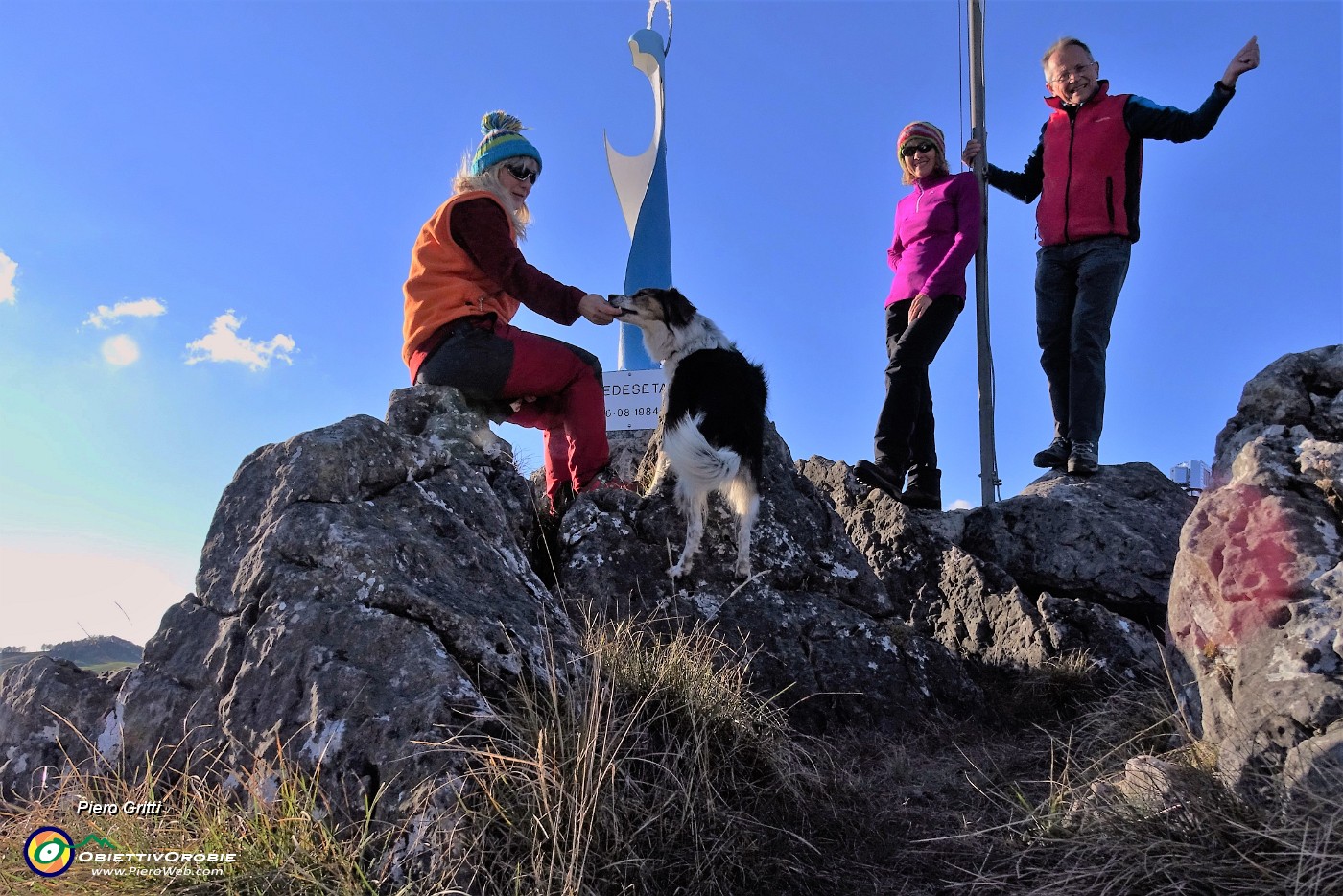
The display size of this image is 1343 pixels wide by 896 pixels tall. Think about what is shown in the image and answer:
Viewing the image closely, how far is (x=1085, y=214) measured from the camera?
4.98 m

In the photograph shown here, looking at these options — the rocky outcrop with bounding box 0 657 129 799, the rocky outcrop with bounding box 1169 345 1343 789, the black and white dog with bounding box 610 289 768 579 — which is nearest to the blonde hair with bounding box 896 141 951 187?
the black and white dog with bounding box 610 289 768 579

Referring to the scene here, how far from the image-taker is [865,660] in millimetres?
3549

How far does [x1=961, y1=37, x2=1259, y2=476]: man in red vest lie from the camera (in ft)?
16.1

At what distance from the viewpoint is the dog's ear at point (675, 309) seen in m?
4.56

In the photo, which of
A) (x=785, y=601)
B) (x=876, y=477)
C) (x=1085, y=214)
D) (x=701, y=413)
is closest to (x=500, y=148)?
(x=701, y=413)

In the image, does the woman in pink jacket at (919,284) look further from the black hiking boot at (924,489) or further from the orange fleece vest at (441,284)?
the orange fleece vest at (441,284)

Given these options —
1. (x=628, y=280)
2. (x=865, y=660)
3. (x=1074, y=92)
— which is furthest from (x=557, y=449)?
(x=628, y=280)

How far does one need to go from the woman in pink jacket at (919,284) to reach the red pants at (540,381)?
5.86 feet

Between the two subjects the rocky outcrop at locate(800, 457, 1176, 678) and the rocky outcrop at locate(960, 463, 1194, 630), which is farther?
the rocky outcrop at locate(960, 463, 1194, 630)

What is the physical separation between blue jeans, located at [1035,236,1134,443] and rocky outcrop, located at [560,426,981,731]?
1882 mm

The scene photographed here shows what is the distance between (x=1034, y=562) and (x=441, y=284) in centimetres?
335

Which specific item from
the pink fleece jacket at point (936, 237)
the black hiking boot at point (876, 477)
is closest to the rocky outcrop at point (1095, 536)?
the black hiking boot at point (876, 477)

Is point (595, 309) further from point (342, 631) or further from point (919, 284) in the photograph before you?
point (919, 284)

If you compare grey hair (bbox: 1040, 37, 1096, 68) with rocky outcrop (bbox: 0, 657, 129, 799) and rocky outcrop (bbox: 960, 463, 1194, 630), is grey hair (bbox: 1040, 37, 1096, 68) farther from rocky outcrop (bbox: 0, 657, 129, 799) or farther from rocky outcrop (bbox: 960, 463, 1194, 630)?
rocky outcrop (bbox: 0, 657, 129, 799)
